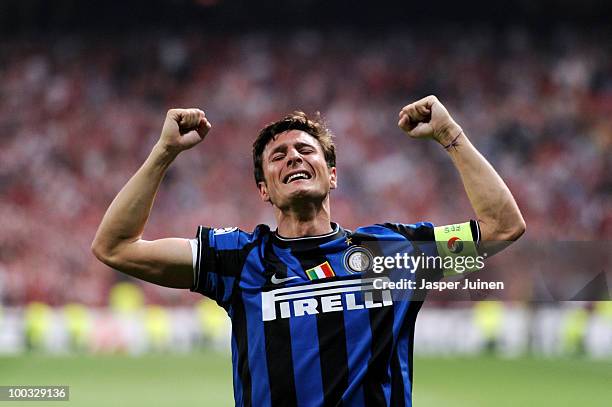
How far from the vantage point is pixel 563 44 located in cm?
2005

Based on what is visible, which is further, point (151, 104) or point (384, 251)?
point (151, 104)

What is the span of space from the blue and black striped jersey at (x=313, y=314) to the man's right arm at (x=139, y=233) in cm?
8

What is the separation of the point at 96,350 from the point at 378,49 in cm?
952

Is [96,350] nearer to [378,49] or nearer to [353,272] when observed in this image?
[378,49]

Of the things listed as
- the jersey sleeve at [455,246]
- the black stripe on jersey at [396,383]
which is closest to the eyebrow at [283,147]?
the jersey sleeve at [455,246]

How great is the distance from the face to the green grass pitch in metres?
5.58

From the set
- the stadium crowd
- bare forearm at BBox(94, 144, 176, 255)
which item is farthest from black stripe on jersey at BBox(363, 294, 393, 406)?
the stadium crowd

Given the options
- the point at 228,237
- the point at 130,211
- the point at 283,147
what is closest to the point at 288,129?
the point at 283,147

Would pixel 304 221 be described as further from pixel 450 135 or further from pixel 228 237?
pixel 450 135

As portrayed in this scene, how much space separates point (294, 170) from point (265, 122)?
1591 centimetres

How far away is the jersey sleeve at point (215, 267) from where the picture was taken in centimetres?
329

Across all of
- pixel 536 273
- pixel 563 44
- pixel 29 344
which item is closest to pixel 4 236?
pixel 29 344

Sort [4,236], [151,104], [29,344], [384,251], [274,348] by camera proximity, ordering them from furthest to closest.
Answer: [151,104] < [4,236] < [29,344] < [384,251] < [274,348]

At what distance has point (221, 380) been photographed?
35.5 feet
